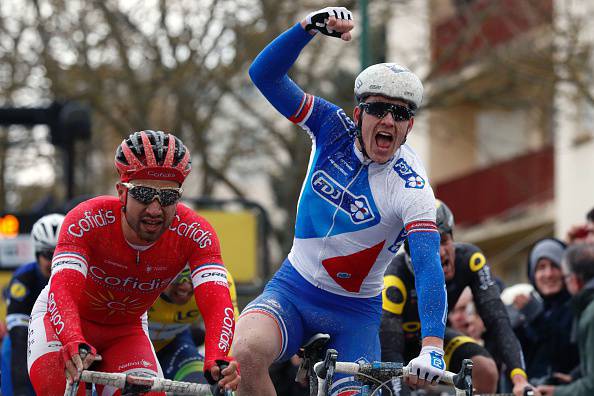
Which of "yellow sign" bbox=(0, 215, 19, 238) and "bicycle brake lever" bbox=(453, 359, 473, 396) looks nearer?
"bicycle brake lever" bbox=(453, 359, 473, 396)

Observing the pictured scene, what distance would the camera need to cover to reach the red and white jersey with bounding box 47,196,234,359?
7.45 meters

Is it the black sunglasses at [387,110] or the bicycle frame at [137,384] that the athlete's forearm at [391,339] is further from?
the bicycle frame at [137,384]

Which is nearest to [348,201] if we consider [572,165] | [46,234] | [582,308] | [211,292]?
[211,292]

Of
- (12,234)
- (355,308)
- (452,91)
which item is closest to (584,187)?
(452,91)

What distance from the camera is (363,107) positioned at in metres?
8.06

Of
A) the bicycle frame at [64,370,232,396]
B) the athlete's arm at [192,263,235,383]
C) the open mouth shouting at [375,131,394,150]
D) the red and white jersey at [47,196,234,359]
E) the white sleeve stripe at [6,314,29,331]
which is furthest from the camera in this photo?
the white sleeve stripe at [6,314,29,331]

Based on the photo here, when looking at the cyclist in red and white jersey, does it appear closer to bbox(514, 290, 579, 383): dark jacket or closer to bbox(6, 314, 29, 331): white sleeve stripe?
bbox(6, 314, 29, 331): white sleeve stripe

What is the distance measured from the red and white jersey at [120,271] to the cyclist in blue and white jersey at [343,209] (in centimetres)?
37

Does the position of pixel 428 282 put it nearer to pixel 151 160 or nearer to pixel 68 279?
pixel 151 160

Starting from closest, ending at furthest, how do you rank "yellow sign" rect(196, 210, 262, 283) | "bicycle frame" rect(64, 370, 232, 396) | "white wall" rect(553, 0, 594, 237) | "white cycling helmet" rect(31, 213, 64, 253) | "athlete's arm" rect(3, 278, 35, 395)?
Answer: "bicycle frame" rect(64, 370, 232, 396), "athlete's arm" rect(3, 278, 35, 395), "white cycling helmet" rect(31, 213, 64, 253), "yellow sign" rect(196, 210, 262, 283), "white wall" rect(553, 0, 594, 237)

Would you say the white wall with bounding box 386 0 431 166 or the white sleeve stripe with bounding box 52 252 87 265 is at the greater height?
the white wall with bounding box 386 0 431 166

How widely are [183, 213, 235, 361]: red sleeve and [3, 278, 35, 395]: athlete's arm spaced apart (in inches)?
103

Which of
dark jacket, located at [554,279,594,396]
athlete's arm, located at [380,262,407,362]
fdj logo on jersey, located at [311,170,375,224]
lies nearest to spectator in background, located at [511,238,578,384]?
dark jacket, located at [554,279,594,396]

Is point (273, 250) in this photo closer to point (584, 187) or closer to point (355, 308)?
point (584, 187)
